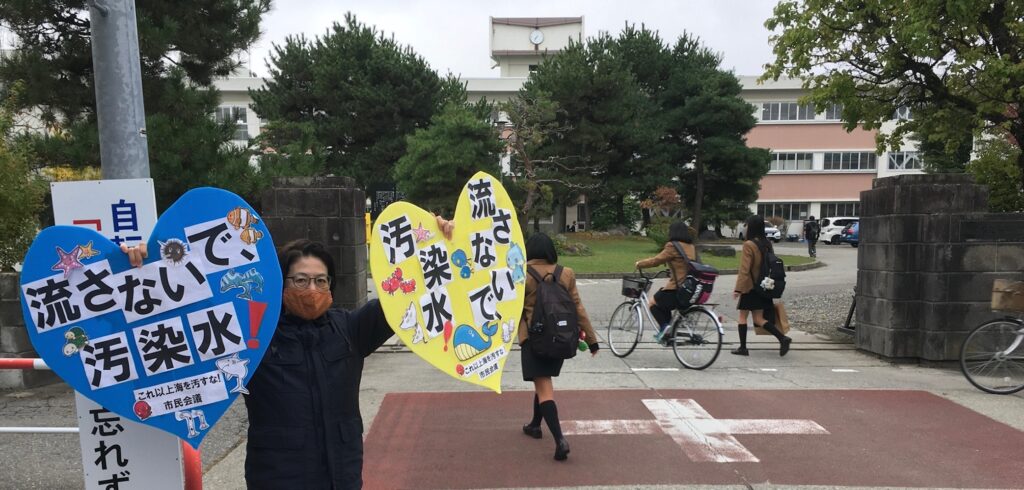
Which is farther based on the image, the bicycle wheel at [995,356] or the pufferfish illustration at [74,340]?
the bicycle wheel at [995,356]

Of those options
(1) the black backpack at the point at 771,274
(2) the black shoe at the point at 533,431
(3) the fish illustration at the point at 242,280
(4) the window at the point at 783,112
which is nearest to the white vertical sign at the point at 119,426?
(3) the fish illustration at the point at 242,280

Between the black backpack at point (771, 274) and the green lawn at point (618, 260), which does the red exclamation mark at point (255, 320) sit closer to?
the black backpack at point (771, 274)

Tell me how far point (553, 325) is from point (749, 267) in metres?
3.88

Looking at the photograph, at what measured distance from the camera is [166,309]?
6.70 ft

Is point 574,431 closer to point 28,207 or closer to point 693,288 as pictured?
point 693,288

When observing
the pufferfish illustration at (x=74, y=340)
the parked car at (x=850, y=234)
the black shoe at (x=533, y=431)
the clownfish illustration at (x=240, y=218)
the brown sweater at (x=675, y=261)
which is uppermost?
the clownfish illustration at (x=240, y=218)

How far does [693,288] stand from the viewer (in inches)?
250

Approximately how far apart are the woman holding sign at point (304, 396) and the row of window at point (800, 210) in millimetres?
46344

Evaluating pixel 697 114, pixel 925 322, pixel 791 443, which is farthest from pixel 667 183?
pixel 791 443

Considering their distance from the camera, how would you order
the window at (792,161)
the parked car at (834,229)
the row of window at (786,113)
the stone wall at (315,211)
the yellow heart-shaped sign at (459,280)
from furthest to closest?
the window at (792,161) → the row of window at (786,113) → the parked car at (834,229) → the stone wall at (315,211) → the yellow heart-shaped sign at (459,280)

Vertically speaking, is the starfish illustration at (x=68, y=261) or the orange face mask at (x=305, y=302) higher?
the starfish illustration at (x=68, y=261)

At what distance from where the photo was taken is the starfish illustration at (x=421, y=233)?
2345 mm

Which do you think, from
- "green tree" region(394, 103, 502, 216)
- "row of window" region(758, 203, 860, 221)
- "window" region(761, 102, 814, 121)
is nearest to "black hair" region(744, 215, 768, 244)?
"green tree" region(394, 103, 502, 216)

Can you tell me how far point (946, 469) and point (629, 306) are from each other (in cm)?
360
